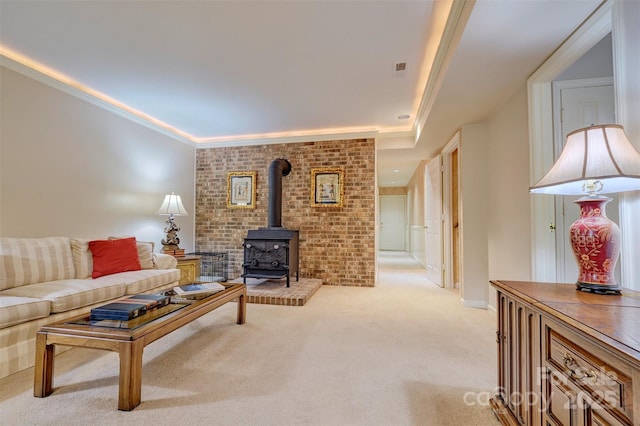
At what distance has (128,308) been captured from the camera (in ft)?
5.27

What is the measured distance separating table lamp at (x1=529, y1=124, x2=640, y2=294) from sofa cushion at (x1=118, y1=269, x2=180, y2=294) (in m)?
3.21

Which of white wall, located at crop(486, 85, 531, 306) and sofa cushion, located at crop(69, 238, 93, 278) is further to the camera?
sofa cushion, located at crop(69, 238, 93, 278)

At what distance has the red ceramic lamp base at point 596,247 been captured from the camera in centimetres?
112

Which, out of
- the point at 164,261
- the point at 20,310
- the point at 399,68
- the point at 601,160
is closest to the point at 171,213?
the point at 164,261

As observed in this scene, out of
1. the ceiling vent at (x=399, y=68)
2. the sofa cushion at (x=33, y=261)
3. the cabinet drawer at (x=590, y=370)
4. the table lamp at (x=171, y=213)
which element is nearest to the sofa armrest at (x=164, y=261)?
the table lamp at (x=171, y=213)

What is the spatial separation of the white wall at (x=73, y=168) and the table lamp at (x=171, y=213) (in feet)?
0.79

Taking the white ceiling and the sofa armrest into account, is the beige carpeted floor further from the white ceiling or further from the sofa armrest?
the white ceiling

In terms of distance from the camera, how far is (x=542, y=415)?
1.00 m

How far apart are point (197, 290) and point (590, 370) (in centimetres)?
230

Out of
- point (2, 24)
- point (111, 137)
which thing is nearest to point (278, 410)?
point (2, 24)

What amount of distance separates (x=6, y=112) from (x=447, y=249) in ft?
17.4

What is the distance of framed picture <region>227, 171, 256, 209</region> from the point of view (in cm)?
467

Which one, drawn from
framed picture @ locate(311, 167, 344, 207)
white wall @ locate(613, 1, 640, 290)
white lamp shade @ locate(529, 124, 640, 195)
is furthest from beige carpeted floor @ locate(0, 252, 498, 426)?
framed picture @ locate(311, 167, 344, 207)

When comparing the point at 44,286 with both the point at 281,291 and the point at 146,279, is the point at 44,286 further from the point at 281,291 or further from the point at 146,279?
the point at 281,291
